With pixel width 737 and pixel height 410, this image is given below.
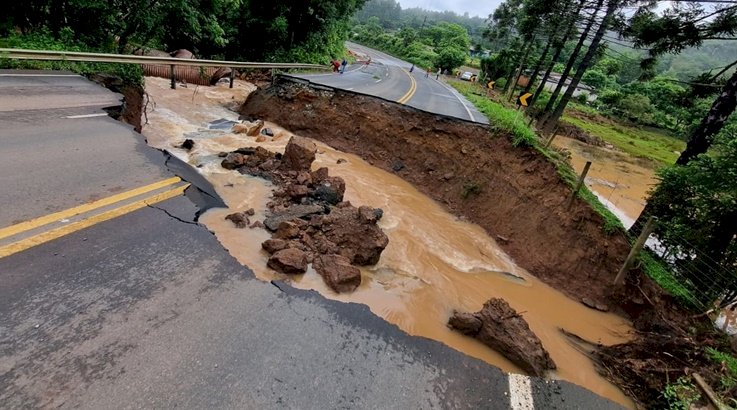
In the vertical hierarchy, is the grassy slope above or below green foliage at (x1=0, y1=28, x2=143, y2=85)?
above

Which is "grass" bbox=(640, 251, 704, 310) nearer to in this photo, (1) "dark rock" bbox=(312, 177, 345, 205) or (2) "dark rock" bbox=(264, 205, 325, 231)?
(1) "dark rock" bbox=(312, 177, 345, 205)

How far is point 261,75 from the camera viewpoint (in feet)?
69.5

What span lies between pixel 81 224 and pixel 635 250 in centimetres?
892

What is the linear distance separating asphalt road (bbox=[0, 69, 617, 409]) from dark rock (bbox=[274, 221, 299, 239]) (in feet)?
4.59

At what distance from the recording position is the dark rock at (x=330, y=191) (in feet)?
26.5

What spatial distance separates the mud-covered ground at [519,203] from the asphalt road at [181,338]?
216 cm

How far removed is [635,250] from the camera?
7320mm

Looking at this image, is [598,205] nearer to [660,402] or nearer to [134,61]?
[660,402]

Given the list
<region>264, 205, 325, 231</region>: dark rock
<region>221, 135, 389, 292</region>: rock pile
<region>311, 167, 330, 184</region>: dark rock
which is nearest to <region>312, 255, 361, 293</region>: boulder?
<region>221, 135, 389, 292</region>: rock pile

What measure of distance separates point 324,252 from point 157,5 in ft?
44.0

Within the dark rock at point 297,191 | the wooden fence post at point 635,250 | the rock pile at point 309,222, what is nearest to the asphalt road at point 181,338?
the rock pile at point 309,222

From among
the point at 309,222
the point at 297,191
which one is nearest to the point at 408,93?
the point at 297,191

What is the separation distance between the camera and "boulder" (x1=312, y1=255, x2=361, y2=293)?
5.18m

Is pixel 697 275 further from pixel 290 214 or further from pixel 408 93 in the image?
pixel 408 93
